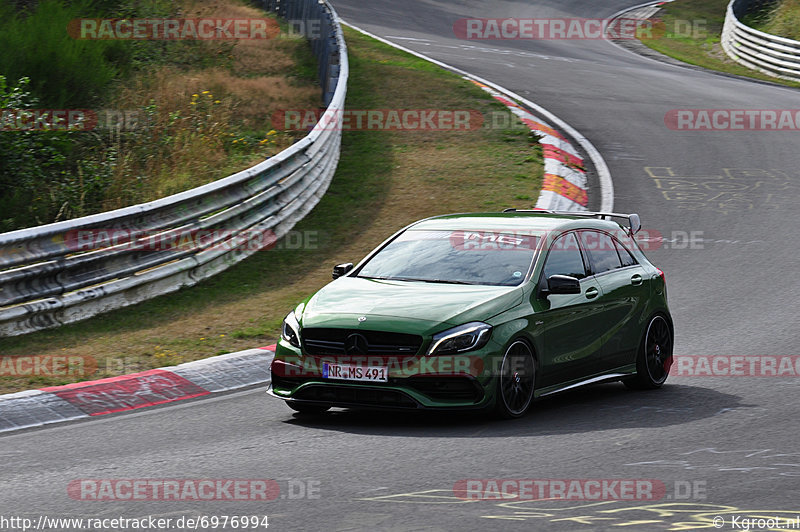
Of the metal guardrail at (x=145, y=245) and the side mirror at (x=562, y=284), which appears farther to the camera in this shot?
the metal guardrail at (x=145, y=245)

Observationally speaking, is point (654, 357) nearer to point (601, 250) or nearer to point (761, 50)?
point (601, 250)

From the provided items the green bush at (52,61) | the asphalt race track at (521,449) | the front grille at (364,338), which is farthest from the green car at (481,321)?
the green bush at (52,61)

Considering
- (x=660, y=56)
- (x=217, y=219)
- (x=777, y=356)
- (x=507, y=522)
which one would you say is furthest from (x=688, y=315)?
(x=660, y=56)

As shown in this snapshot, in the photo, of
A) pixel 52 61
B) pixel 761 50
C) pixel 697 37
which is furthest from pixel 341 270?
pixel 697 37

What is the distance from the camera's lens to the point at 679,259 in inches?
576

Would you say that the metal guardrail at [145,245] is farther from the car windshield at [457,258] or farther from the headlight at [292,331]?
the car windshield at [457,258]

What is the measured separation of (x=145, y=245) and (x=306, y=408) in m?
4.15

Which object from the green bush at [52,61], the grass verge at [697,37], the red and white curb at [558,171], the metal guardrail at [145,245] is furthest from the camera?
the grass verge at [697,37]

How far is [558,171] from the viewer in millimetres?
18547

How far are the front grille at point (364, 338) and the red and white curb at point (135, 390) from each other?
154cm

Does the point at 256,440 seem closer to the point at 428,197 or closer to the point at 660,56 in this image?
the point at 428,197

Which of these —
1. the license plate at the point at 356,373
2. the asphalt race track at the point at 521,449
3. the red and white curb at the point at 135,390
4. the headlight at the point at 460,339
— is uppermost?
the headlight at the point at 460,339

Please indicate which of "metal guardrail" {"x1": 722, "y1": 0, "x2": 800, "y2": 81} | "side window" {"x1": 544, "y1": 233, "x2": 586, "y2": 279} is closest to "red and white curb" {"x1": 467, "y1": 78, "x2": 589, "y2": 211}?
"side window" {"x1": 544, "y1": 233, "x2": 586, "y2": 279}

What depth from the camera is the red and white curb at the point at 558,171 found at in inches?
659
